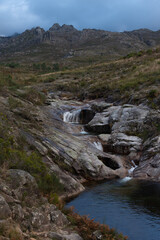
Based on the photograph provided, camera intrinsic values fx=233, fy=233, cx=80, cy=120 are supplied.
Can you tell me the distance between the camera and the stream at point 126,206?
1045 cm

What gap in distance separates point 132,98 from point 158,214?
21161 millimetres

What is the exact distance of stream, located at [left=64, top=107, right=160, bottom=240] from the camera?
411 inches

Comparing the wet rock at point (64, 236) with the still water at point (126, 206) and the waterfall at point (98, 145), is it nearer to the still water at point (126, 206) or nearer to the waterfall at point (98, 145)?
the still water at point (126, 206)

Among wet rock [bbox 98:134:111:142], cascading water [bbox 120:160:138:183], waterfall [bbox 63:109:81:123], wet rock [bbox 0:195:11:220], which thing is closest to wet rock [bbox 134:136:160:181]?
cascading water [bbox 120:160:138:183]

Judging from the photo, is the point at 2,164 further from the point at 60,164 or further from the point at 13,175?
the point at 60,164

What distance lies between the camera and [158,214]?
11.6 metres

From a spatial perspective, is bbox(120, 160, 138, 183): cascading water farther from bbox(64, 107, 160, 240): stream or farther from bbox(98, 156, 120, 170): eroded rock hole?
bbox(98, 156, 120, 170): eroded rock hole

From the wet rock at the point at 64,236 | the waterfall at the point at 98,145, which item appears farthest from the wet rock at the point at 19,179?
the waterfall at the point at 98,145

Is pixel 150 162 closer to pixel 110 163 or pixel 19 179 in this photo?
pixel 110 163

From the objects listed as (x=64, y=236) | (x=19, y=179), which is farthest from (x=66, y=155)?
(x=64, y=236)

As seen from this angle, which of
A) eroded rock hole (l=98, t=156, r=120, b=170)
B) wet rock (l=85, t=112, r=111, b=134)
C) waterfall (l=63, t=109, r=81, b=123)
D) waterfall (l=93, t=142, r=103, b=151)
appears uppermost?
waterfall (l=63, t=109, r=81, b=123)

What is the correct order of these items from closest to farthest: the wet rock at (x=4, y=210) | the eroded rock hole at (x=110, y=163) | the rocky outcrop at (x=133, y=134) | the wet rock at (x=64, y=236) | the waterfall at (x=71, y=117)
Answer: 1. the wet rock at (x=4, y=210)
2. the wet rock at (x=64, y=236)
3. the rocky outcrop at (x=133, y=134)
4. the eroded rock hole at (x=110, y=163)
5. the waterfall at (x=71, y=117)

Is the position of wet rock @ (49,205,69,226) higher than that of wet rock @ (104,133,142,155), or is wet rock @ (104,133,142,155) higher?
wet rock @ (104,133,142,155)

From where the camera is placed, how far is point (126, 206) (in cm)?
1263
